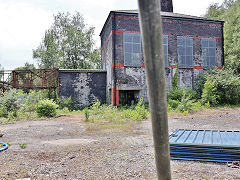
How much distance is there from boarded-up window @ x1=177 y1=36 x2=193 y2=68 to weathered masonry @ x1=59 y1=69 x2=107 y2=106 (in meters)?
6.40

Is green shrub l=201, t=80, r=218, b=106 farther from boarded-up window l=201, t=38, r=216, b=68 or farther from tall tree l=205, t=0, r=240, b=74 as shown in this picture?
tall tree l=205, t=0, r=240, b=74

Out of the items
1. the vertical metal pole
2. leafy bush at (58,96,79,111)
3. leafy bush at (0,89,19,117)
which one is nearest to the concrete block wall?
leafy bush at (58,96,79,111)

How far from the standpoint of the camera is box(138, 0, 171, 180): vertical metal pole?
1559 mm

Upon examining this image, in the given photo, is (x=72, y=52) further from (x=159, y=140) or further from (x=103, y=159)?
(x=159, y=140)

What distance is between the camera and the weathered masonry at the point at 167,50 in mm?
15031

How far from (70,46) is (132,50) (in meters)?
13.0

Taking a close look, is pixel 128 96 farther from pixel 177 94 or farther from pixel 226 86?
pixel 226 86

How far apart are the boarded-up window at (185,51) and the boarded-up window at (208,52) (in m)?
1.10

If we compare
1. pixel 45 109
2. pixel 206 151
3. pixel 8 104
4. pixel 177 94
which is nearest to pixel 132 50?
pixel 177 94

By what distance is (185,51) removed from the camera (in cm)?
1644

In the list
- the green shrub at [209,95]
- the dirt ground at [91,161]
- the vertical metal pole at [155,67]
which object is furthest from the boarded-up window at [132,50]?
the vertical metal pole at [155,67]

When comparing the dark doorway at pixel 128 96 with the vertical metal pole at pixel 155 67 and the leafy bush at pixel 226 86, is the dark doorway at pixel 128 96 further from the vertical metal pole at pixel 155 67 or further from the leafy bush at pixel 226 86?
the vertical metal pole at pixel 155 67

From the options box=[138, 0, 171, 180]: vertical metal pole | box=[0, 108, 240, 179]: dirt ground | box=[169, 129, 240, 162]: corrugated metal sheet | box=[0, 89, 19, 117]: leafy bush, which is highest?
box=[138, 0, 171, 180]: vertical metal pole

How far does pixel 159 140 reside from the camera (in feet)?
5.83
